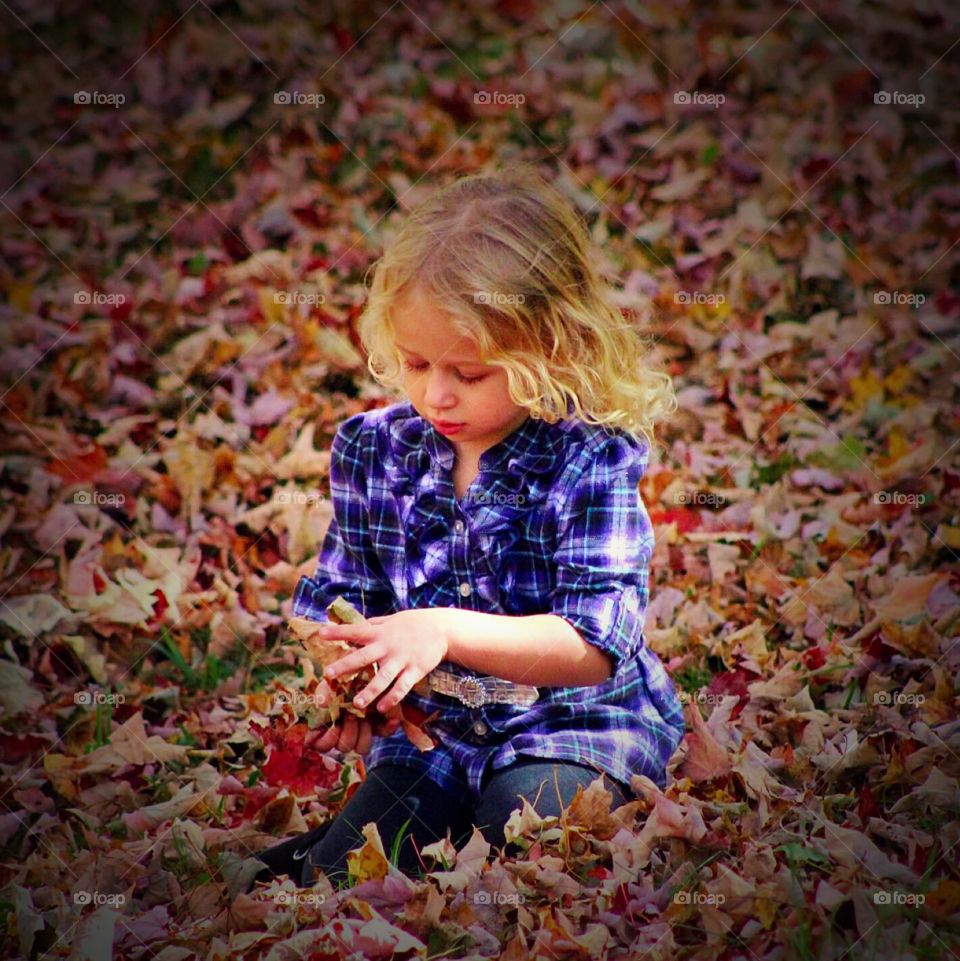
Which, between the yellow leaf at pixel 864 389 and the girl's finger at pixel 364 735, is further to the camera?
the yellow leaf at pixel 864 389

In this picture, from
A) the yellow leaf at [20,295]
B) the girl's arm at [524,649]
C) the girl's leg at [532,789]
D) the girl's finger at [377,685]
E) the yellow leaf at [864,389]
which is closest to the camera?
the girl's finger at [377,685]

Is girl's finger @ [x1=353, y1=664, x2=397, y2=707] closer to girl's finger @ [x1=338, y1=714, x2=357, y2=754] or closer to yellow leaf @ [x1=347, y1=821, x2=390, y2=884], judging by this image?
girl's finger @ [x1=338, y1=714, x2=357, y2=754]

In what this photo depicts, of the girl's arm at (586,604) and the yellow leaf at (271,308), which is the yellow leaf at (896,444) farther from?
the yellow leaf at (271,308)

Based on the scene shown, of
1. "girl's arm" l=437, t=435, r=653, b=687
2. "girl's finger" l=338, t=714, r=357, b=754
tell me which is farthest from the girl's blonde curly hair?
"girl's finger" l=338, t=714, r=357, b=754

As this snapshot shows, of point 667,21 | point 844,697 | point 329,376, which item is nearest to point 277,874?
point 844,697

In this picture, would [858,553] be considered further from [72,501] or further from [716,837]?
[72,501]

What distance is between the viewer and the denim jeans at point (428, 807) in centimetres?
215

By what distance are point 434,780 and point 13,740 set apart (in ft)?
3.05

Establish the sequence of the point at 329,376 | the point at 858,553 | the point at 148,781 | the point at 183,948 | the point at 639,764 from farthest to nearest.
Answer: the point at 329,376 → the point at 858,553 → the point at 148,781 → the point at 639,764 → the point at 183,948

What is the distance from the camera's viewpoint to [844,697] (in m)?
2.65

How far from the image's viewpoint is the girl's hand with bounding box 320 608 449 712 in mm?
1916

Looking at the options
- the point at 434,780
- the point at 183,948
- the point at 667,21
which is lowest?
the point at 183,948

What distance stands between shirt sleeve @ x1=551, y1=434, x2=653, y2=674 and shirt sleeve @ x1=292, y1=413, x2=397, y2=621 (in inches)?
14.9

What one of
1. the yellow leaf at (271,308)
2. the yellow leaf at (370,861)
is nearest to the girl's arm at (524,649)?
the yellow leaf at (370,861)
